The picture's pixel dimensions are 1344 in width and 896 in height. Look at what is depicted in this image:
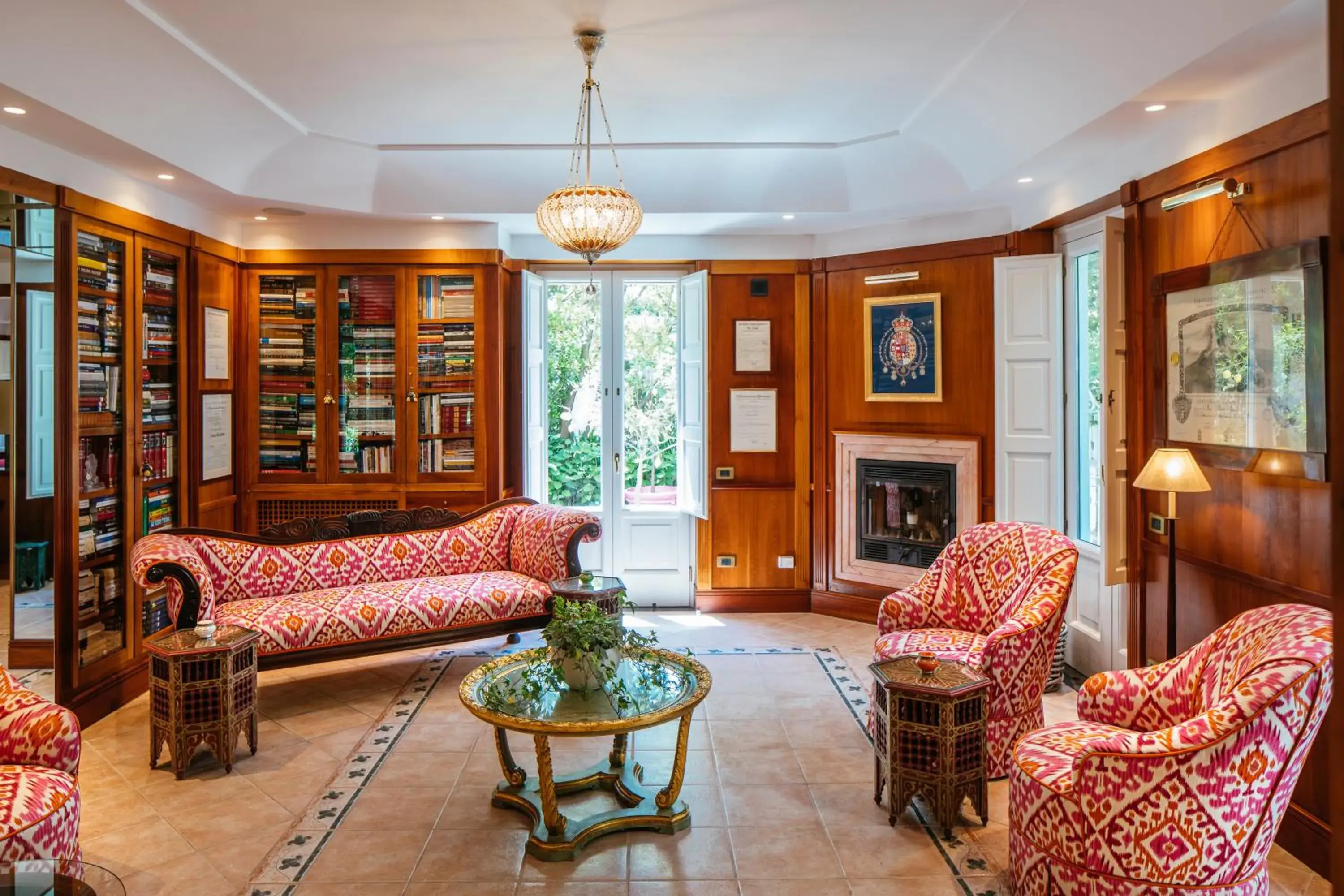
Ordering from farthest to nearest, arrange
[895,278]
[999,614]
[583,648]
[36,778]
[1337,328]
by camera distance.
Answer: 1. [895,278]
2. [999,614]
3. [583,648]
4. [36,778]
5. [1337,328]

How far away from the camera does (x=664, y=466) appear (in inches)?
260

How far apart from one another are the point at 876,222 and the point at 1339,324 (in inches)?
207

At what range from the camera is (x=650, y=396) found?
659 cm

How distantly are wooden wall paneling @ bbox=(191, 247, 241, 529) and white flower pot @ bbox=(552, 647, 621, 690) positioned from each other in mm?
3233

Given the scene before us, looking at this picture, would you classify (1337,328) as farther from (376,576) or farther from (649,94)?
(376,576)

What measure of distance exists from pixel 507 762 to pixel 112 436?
112 inches

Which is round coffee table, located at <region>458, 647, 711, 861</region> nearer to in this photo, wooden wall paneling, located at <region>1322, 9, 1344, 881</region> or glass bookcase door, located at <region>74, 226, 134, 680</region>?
wooden wall paneling, located at <region>1322, 9, 1344, 881</region>

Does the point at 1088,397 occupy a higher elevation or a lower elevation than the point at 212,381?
lower

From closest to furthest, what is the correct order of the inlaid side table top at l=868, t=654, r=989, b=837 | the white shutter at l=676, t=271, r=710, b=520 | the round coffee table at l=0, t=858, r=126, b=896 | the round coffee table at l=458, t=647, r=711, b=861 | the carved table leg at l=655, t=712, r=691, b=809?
the round coffee table at l=0, t=858, r=126, b=896, the round coffee table at l=458, t=647, r=711, b=861, the inlaid side table top at l=868, t=654, r=989, b=837, the carved table leg at l=655, t=712, r=691, b=809, the white shutter at l=676, t=271, r=710, b=520

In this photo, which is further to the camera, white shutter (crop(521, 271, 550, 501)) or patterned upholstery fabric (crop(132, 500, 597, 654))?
white shutter (crop(521, 271, 550, 501))

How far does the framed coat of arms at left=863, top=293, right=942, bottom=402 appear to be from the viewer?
5.64 metres

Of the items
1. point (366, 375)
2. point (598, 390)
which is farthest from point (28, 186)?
point (598, 390)

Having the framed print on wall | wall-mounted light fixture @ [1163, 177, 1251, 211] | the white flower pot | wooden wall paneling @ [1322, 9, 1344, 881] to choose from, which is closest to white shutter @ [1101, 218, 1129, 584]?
the framed print on wall

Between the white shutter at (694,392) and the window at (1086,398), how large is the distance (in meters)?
2.39
